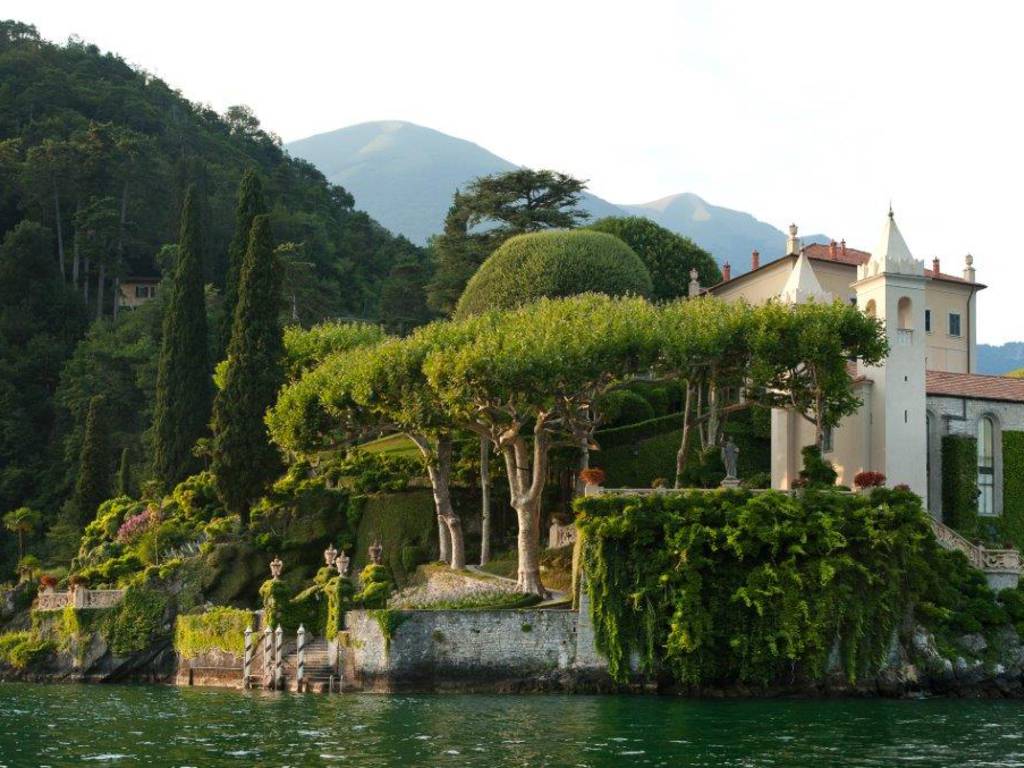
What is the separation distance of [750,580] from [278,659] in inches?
588

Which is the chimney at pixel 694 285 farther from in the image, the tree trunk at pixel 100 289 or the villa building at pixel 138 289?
the villa building at pixel 138 289

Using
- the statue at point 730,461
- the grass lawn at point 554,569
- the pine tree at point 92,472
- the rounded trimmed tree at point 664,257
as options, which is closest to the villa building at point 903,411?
the statue at point 730,461

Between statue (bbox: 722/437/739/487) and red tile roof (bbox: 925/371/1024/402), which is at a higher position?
red tile roof (bbox: 925/371/1024/402)

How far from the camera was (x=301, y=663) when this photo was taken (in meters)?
51.8

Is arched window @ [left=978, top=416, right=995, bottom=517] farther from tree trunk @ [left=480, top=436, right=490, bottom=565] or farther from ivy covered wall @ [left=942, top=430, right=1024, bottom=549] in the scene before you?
tree trunk @ [left=480, top=436, right=490, bottom=565]

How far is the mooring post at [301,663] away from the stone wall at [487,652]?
106 inches

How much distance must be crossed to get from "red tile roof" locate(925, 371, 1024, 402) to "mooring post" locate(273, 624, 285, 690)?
22.7m

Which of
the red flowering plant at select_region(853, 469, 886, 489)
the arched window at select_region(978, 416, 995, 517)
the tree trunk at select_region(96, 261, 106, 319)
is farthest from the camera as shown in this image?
the tree trunk at select_region(96, 261, 106, 319)

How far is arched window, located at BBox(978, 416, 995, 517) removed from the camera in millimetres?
57000

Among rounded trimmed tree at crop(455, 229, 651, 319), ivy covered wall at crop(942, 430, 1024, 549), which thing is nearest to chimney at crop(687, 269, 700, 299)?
rounded trimmed tree at crop(455, 229, 651, 319)

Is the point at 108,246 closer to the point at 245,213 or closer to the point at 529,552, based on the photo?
the point at 245,213

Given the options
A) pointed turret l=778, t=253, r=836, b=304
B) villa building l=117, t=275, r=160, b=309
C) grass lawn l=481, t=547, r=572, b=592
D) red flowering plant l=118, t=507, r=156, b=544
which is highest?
villa building l=117, t=275, r=160, b=309

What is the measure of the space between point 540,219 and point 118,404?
25.6 meters

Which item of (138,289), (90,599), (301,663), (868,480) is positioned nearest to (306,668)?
(301,663)
